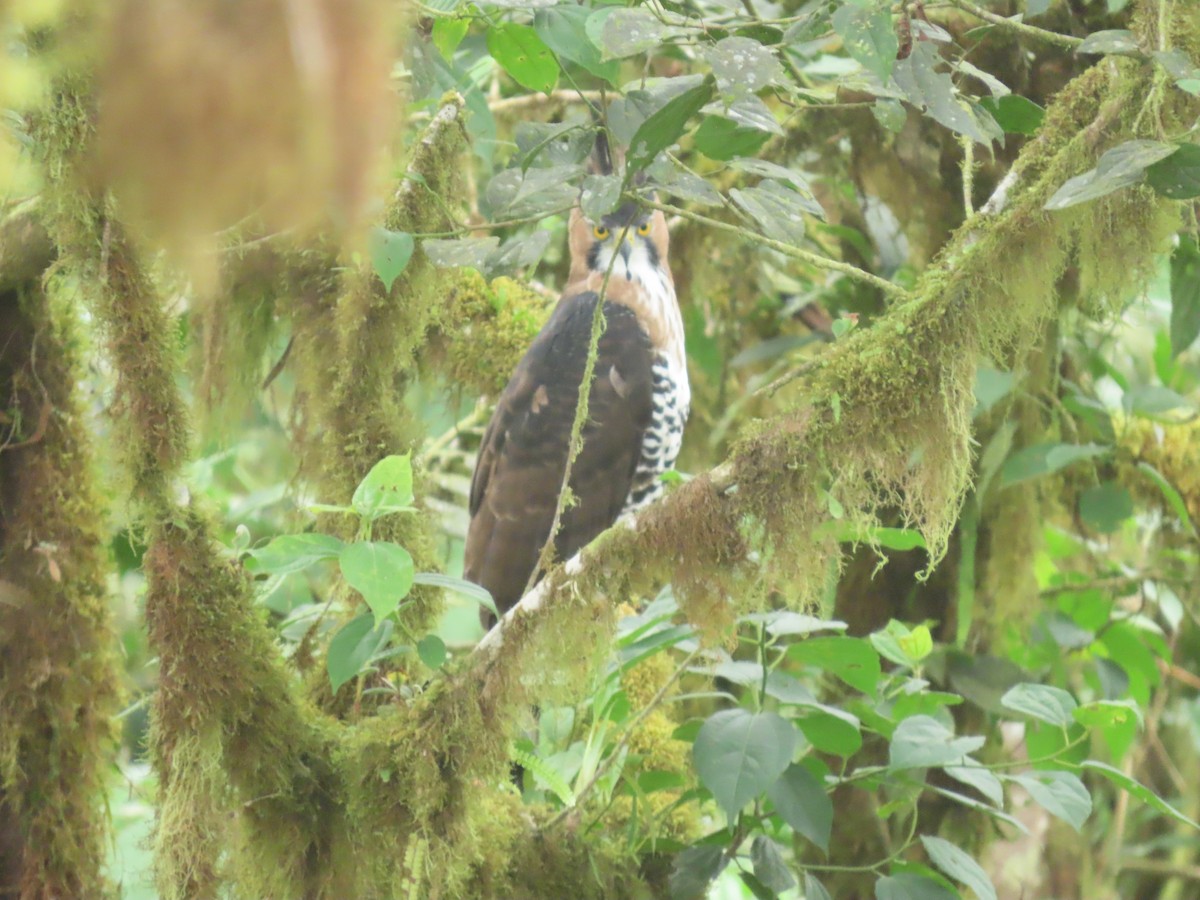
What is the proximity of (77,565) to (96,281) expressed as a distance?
65 cm

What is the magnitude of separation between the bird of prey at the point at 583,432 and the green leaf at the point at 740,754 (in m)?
1.13

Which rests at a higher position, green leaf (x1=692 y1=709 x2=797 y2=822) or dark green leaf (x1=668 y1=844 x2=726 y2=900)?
green leaf (x1=692 y1=709 x2=797 y2=822)

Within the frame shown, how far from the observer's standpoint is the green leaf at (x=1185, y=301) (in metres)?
2.43

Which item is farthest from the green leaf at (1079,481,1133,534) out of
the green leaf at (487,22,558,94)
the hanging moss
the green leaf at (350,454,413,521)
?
the hanging moss

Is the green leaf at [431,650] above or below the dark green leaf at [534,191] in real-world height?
below

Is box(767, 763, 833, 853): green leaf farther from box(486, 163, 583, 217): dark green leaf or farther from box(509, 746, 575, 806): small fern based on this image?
box(486, 163, 583, 217): dark green leaf

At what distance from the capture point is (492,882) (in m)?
1.91

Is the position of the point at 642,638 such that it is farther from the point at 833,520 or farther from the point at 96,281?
the point at 96,281

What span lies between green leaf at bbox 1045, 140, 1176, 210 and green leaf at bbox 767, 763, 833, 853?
0.96 meters

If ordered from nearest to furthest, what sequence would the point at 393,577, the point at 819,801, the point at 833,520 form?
the point at 393,577 → the point at 833,520 → the point at 819,801

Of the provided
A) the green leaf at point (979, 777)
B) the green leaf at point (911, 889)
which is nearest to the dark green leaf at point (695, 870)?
the green leaf at point (911, 889)

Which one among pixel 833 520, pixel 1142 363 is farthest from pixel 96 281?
pixel 1142 363

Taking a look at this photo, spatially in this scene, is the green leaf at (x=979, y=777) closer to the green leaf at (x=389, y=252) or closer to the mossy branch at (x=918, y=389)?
the mossy branch at (x=918, y=389)

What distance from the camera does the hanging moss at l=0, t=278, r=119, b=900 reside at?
2004 mm
